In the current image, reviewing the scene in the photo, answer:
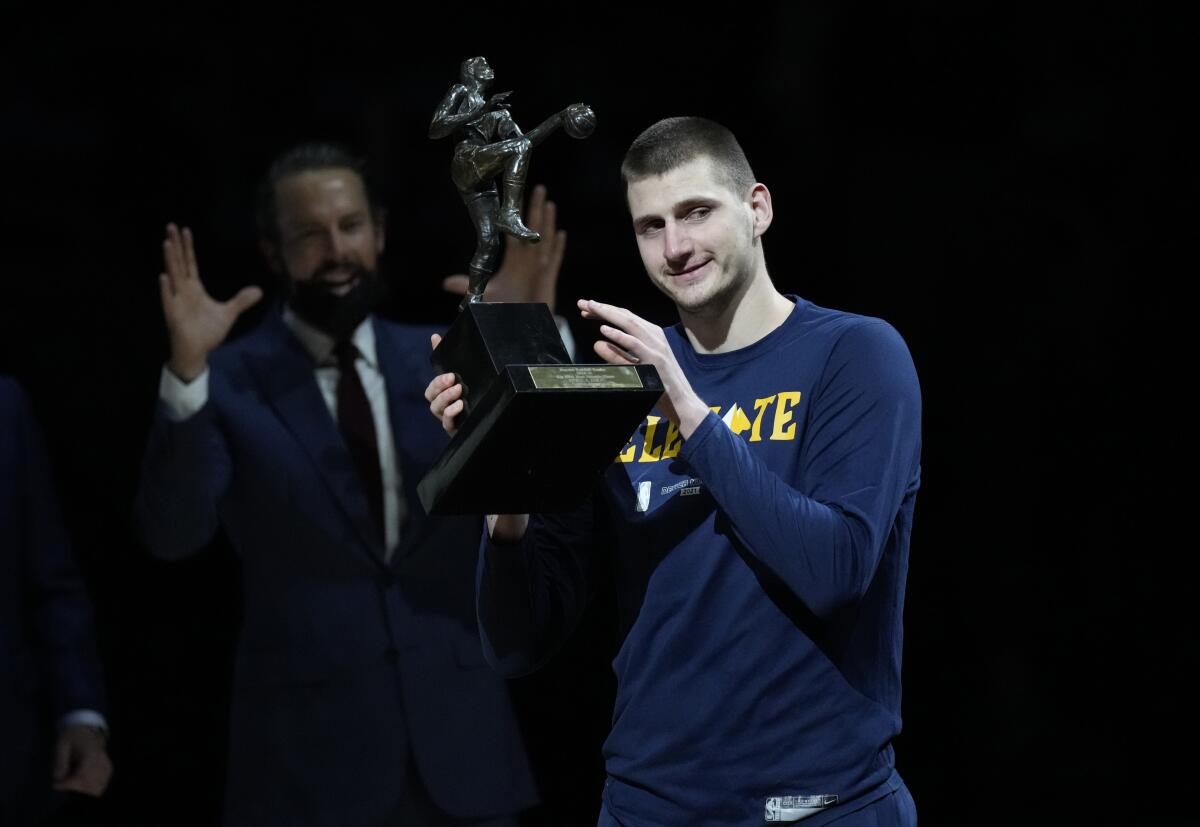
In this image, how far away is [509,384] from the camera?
1623 millimetres

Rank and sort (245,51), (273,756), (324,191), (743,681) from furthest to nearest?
1. (245,51)
2. (324,191)
3. (273,756)
4. (743,681)

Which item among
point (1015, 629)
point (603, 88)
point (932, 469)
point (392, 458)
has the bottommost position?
point (1015, 629)

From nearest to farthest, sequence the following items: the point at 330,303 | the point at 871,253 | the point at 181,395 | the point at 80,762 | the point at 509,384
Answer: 1. the point at 509,384
2. the point at 181,395
3. the point at 80,762
4. the point at 330,303
5. the point at 871,253

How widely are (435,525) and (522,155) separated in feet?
3.39

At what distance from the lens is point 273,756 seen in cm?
267

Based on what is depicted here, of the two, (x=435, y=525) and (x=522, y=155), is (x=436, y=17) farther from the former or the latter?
(x=522, y=155)

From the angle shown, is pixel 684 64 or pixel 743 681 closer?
pixel 743 681

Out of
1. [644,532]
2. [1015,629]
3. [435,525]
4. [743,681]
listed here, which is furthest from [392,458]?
[1015,629]

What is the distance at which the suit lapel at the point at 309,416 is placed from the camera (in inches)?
107

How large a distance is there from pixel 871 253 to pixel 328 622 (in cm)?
165

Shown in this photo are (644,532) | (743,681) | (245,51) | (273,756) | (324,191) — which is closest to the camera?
(743,681)

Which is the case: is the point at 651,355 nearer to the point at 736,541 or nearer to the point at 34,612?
the point at 736,541

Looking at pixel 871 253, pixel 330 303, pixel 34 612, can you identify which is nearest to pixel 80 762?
pixel 34 612

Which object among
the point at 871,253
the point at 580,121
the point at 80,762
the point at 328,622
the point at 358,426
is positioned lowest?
the point at 80,762
